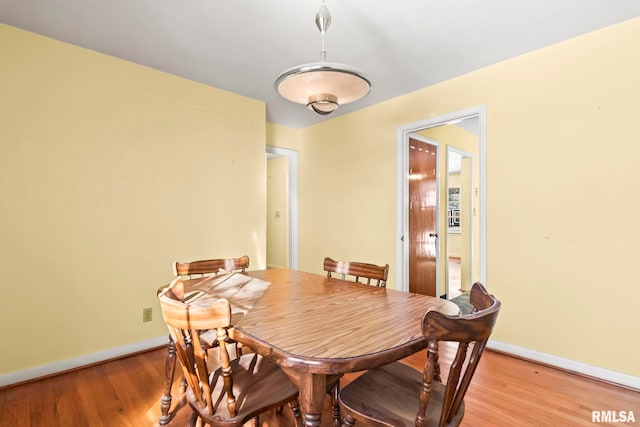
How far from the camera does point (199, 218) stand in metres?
3.01

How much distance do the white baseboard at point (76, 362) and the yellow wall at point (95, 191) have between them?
0.14 feet

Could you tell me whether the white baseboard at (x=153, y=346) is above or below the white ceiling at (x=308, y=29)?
below

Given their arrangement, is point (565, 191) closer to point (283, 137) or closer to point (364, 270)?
point (364, 270)

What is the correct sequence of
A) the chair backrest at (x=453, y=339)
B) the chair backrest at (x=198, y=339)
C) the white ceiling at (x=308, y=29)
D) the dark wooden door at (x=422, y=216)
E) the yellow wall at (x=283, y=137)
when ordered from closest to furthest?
the chair backrest at (x=453, y=339) → the chair backrest at (x=198, y=339) → the white ceiling at (x=308, y=29) → the dark wooden door at (x=422, y=216) → the yellow wall at (x=283, y=137)

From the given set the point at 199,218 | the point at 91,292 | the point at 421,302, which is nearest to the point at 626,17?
the point at 421,302

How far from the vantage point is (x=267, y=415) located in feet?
5.75

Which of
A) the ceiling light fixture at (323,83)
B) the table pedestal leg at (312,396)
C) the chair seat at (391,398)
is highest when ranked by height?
the ceiling light fixture at (323,83)

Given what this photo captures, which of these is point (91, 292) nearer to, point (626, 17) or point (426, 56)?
point (426, 56)

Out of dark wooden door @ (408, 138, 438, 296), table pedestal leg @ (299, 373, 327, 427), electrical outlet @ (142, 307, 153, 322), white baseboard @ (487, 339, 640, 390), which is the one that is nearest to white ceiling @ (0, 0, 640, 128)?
dark wooden door @ (408, 138, 438, 296)

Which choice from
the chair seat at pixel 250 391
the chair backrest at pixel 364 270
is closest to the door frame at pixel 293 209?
the chair backrest at pixel 364 270

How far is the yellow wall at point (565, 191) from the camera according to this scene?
2043mm

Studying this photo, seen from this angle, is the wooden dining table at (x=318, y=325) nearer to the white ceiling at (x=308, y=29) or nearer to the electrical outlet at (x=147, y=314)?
the electrical outlet at (x=147, y=314)

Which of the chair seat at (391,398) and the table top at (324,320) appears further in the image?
the chair seat at (391,398)

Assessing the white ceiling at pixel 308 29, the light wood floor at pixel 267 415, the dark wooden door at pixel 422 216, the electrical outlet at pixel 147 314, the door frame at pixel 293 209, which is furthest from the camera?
the door frame at pixel 293 209
